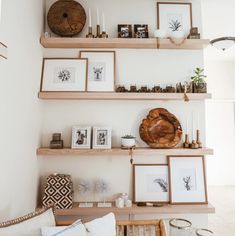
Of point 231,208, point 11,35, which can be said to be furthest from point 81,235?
point 231,208

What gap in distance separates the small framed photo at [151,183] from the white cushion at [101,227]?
2.52ft

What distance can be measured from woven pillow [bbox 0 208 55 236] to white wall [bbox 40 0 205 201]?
0.81 meters

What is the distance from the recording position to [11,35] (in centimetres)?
159

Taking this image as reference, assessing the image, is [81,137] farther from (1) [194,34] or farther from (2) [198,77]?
(1) [194,34]

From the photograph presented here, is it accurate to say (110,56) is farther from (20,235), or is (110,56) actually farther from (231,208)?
(231,208)

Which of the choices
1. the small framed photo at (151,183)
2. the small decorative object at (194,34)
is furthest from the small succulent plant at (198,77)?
the small framed photo at (151,183)

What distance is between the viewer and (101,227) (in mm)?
1434

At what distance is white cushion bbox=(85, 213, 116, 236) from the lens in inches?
55.4

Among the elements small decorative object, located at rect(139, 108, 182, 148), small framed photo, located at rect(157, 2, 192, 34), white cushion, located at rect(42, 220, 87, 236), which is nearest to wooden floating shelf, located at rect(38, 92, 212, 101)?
small decorative object, located at rect(139, 108, 182, 148)

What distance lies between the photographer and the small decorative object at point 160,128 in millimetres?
2225

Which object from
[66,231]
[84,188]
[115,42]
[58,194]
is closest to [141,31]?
[115,42]

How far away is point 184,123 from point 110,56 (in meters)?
1.00

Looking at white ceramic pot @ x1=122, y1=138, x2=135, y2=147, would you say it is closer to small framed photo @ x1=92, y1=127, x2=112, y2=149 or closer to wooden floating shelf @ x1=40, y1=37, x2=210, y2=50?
small framed photo @ x1=92, y1=127, x2=112, y2=149

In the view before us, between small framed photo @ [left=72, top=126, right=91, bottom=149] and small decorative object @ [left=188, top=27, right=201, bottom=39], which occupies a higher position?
small decorative object @ [left=188, top=27, right=201, bottom=39]
